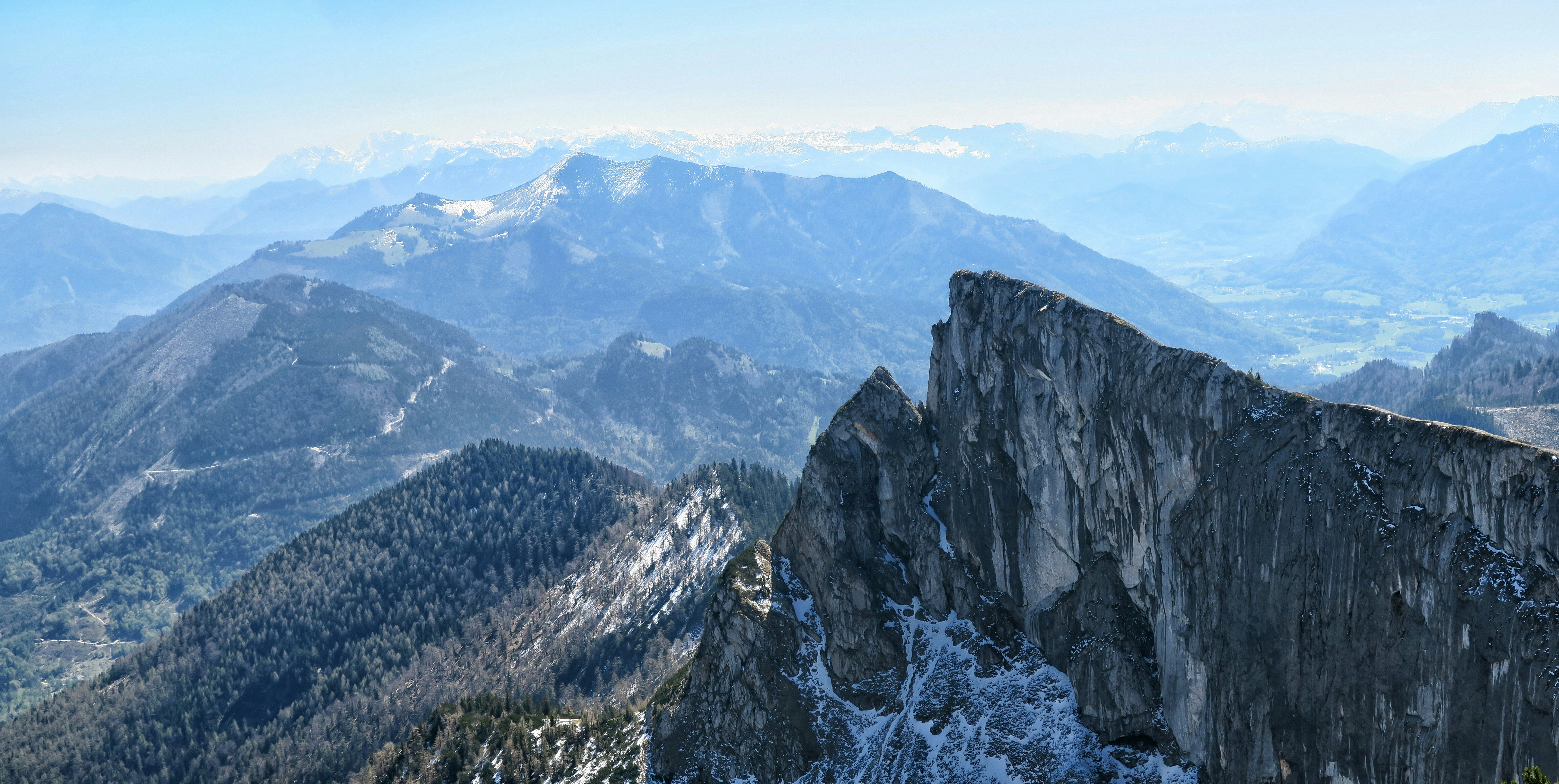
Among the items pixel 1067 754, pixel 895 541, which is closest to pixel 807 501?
pixel 895 541

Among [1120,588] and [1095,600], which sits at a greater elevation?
[1120,588]

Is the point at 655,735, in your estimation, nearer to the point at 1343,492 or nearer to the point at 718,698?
the point at 718,698

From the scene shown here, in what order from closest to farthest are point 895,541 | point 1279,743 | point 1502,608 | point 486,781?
point 1502,608, point 1279,743, point 895,541, point 486,781

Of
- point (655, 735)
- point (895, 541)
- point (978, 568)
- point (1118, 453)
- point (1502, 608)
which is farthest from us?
point (655, 735)

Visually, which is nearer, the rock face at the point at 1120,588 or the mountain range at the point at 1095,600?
the rock face at the point at 1120,588

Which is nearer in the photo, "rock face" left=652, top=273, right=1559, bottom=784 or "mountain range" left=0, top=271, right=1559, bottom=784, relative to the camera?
"rock face" left=652, top=273, right=1559, bottom=784

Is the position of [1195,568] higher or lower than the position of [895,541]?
higher

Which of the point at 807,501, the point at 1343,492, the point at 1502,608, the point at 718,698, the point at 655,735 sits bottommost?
the point at 655,735

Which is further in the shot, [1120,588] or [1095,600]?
[1095,600]
